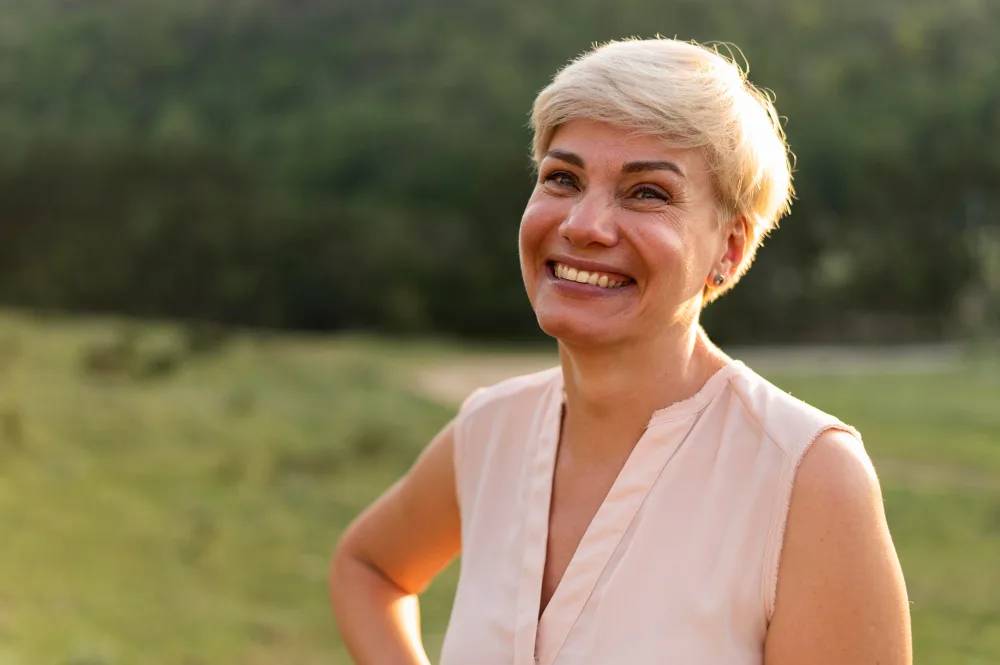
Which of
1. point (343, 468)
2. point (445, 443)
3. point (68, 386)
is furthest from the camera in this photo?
point (68, 386)

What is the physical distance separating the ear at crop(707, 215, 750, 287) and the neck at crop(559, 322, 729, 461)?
3.3 inches

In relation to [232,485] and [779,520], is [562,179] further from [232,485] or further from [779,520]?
[232,485]

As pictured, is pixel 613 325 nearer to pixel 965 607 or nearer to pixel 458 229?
pixel 965 607

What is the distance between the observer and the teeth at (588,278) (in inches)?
61.2

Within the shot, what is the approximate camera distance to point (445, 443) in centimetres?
197

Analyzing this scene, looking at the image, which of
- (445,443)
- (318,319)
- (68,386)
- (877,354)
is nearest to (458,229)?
(318,319)

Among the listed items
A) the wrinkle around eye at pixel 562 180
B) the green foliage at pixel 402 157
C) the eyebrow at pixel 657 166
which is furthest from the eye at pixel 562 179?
the green foliage at pixel 402 157

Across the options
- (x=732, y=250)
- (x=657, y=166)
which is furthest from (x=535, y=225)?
(x=732, y=250)

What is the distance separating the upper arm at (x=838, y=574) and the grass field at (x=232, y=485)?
143 inches

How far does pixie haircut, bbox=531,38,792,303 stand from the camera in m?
1.49

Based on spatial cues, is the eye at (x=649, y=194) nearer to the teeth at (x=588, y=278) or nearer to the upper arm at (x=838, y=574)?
the teeth at (x=588, y=278)

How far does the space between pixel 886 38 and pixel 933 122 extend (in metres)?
2.96

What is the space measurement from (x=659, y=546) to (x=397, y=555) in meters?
0.65

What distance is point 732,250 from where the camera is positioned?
65.5 inches
